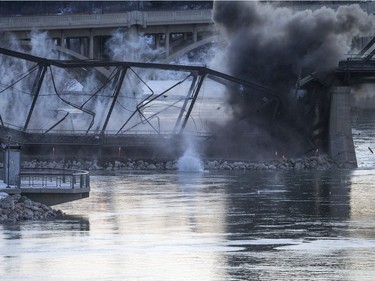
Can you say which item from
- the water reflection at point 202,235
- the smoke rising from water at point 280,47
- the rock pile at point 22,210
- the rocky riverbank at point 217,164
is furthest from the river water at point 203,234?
the smoke rising from water at point 280,47

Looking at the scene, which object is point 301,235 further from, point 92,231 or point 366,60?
point 366,60

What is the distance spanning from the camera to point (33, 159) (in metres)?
74.9

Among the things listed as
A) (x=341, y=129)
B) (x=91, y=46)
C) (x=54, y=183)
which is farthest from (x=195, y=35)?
(x=54, y=183)

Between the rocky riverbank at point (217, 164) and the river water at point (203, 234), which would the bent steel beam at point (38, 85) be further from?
the river water at point (203, 234)

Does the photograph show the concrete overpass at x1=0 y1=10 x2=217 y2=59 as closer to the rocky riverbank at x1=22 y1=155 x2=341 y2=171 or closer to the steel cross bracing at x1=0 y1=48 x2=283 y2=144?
the steel cross bracing at x1=0 y1=48 x2=283 y2=144

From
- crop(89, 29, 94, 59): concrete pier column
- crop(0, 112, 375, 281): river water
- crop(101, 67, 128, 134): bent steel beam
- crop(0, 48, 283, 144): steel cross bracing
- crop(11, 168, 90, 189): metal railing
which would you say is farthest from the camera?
crop(89, 29, 94, 59): concrete pier column

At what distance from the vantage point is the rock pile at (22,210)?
46031 millimetres

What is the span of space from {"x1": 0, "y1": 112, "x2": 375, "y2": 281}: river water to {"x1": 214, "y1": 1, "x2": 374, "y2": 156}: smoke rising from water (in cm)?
1494

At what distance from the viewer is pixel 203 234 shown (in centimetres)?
4309

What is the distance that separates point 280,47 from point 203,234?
41.2 meters

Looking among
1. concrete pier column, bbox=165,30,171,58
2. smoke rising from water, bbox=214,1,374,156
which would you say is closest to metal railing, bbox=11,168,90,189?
smoke rising from water, bbox=214,1,374,156

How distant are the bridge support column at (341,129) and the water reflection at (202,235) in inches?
553

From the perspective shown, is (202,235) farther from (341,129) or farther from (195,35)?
(195,35)

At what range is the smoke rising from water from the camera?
265ft
